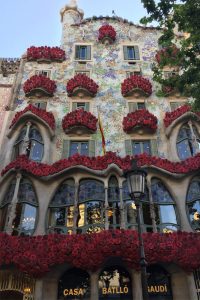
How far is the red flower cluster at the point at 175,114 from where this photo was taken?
21.6m

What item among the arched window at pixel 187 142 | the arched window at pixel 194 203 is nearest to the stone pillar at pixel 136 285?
the arched window at pixel 194 203

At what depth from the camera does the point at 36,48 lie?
27.8m

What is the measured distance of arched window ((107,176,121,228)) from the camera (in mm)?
17625

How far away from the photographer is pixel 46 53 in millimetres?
27391

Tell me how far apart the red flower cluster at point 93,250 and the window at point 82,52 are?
676 inches

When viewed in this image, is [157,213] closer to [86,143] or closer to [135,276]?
[135,276]

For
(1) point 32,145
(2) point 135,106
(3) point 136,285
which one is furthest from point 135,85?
(3) point 136,285

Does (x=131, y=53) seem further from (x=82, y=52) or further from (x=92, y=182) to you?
(x=92, y=182)

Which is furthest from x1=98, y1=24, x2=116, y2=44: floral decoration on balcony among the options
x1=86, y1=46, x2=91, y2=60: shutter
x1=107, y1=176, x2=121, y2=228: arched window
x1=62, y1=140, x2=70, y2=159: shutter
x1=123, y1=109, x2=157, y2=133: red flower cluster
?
x1=107, y1=176, x2=121, y2=228: arched window

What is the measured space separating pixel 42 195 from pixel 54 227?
81.2 inches

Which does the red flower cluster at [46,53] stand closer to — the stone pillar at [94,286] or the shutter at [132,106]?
the shutter at [132,106]

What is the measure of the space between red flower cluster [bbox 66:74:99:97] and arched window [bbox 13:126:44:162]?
494 cm

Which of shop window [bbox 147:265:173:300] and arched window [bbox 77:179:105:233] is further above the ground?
arched window [bbox 77:179:105:233]

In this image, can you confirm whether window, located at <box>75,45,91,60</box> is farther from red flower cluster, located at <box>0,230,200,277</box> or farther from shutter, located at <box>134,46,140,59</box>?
red flower cluster, located at <box>0,230,200,277</box>
